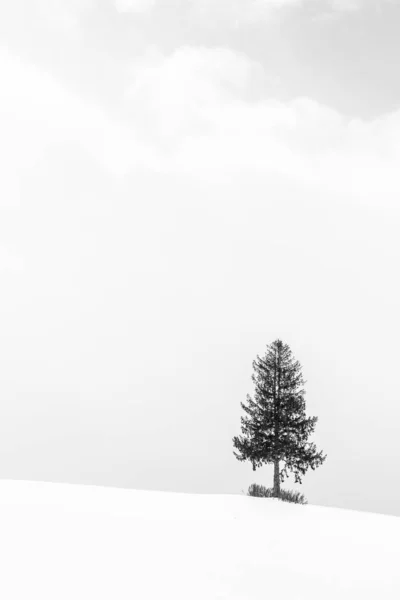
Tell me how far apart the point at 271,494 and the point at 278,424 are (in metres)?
3.52

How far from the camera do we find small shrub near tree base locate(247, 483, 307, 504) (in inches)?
877

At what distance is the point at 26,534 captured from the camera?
13570mm

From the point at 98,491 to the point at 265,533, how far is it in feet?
26.0

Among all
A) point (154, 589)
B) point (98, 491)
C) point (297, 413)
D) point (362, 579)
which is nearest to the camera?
point (154, 589)

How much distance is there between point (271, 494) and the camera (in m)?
22.7

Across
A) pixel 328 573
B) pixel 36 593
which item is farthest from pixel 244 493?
pixel 36 593

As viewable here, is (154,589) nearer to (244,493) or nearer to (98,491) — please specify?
(98,491)

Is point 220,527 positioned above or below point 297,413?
below

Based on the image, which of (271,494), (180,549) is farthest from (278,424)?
(180,549)

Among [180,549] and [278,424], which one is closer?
[180,549]

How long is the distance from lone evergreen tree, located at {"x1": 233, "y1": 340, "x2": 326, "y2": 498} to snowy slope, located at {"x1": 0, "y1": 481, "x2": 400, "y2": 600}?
3.06 meters

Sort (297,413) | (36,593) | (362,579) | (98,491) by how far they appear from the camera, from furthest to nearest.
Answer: (297,413) < (98,491) < (362,579) < (36,593)

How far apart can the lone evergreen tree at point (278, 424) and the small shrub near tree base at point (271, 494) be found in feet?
1.14

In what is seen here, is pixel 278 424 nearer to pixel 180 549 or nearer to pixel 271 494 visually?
pixel 271 494
